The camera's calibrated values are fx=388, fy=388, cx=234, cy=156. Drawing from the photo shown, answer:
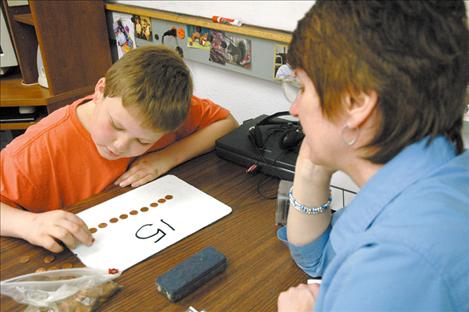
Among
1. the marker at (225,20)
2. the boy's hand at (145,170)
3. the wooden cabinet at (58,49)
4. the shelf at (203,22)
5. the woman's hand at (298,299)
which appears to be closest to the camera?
the woman's hand at (298,299)

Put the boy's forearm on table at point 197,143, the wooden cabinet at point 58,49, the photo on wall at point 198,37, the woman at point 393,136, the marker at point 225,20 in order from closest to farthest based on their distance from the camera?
the woman at point 393,136
the boy's forearm on table at point 197,143
the marker at point 225,20
the photo on wall at point 198,37
the wooden cabinet at point 58,49

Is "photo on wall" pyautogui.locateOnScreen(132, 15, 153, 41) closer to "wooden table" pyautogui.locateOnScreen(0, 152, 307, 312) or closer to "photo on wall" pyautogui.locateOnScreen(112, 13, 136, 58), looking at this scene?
"photo on wall" pyautogui.locateOnScreen(112, 13, 136, 58)

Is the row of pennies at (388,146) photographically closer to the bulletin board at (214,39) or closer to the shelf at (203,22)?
the shelf at (203,22)

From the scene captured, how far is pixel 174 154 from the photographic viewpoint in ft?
3.58

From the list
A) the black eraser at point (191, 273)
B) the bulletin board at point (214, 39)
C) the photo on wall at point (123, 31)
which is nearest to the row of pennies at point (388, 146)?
the black eraser at point (191, 273)

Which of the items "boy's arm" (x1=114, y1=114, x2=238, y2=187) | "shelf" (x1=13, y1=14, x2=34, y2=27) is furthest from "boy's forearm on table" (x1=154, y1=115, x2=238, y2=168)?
"shelf" (x1=13, y1=14, x2=34, y2=27)

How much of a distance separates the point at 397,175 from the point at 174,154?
27.4 inches

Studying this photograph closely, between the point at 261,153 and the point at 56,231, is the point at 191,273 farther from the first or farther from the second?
the point at 261,153

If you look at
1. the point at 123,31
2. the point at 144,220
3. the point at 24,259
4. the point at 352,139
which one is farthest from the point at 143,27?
the point at 352,139

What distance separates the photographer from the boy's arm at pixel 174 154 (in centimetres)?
100

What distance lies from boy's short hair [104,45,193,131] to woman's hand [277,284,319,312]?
0.49 m

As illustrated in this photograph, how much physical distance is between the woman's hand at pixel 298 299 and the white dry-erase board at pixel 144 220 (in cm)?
25

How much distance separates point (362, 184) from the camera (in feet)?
1.92

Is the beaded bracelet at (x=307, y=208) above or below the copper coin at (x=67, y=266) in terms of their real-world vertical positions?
above
